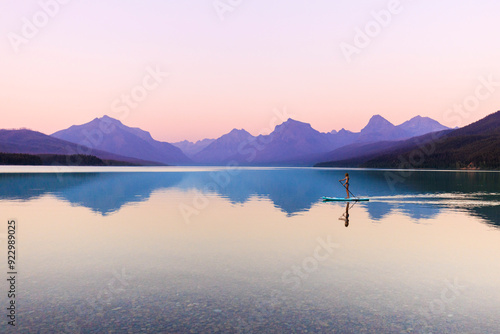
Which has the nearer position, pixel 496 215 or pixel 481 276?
pixel 481 276

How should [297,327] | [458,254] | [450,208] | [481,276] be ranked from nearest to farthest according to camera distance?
[297,327] < [481,276] < [458,254] < [450,208]

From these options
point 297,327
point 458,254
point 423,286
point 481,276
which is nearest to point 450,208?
point 458,254

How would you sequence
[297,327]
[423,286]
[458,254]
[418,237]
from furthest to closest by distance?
[418,237]
[458,254]
[423,286]
[297,327]

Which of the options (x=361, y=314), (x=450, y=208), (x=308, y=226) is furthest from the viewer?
(x=450, y=208)

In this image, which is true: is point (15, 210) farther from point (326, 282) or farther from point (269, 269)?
point (326, 282)

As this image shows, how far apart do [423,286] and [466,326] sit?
4.14m

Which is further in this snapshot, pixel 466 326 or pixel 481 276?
pixel 481 276

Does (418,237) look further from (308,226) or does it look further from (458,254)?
(308,226)

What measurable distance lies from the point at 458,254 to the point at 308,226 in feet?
40.7

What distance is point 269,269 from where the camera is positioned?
19.2 m

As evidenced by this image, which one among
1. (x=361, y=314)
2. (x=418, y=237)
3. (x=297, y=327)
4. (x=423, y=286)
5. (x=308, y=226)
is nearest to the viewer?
(x=297, y=327)

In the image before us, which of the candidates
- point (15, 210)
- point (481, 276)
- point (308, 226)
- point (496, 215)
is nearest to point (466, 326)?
point (481, 276)

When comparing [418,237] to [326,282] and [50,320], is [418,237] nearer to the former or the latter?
[326,282]

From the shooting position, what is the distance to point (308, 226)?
107ft
